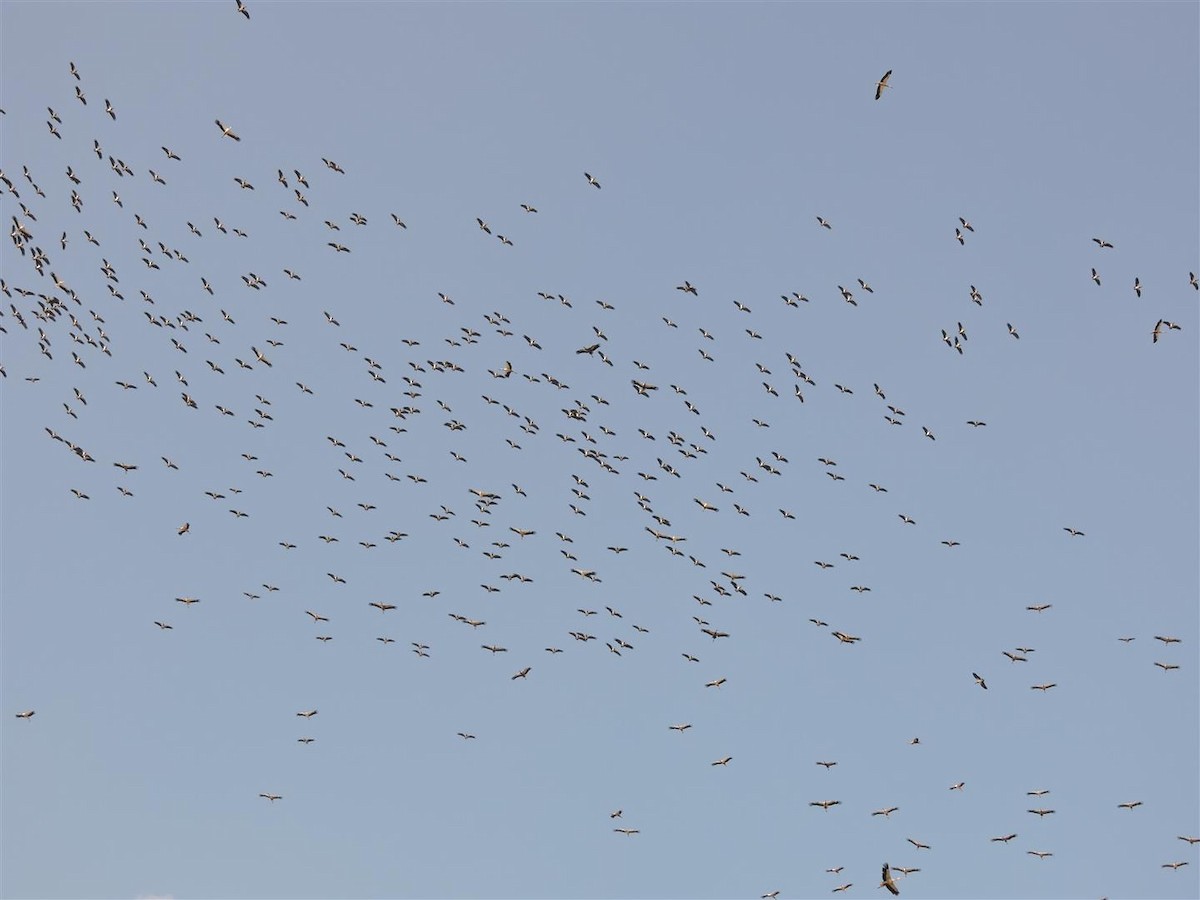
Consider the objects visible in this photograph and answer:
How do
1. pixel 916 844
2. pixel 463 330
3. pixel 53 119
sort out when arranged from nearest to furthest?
pixel 53 119
pixel 916 844
pixel 463 330

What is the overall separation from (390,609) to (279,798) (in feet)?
54.4

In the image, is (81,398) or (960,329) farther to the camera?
(81,398)

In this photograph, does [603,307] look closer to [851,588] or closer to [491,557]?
[491,557]

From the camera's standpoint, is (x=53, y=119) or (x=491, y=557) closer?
(x=53, y=119)

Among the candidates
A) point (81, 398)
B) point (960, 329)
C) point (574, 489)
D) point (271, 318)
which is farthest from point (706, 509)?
point (81, 398)

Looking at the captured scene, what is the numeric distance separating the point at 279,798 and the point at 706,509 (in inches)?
1501

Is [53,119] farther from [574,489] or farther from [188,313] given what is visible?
[574,489]

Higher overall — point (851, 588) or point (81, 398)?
point (81, 398)

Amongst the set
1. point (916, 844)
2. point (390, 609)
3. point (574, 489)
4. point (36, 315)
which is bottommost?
point (916, 844)

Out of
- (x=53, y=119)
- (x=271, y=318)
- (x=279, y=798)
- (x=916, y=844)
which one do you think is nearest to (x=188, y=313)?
(x=271, y=318)

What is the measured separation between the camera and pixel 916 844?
92.8m

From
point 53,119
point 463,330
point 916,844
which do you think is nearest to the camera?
point 53,119

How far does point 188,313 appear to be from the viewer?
3792 inches

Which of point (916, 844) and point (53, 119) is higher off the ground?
point (53, 119)
